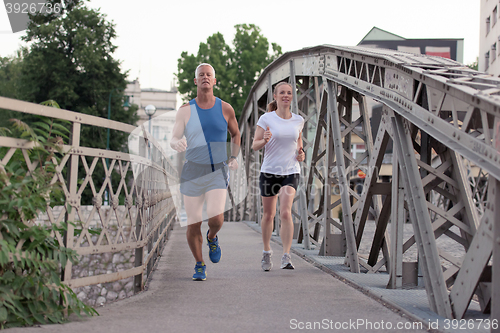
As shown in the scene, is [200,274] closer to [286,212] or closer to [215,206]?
[215,206]

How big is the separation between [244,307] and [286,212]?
2378mm

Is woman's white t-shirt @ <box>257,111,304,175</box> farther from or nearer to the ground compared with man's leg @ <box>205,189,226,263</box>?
farther from the ground

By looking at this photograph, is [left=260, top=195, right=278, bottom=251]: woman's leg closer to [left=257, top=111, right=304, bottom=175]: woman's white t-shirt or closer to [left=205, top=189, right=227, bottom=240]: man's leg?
[left=257, top=111, right=304, bottom=175]: woman's white t-shirt

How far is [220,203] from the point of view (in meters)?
5.80

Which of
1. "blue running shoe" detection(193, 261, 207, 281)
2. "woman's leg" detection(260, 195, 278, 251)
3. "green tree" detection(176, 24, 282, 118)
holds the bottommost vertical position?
"blue running shoe" detection(193, 261, 207, 281)

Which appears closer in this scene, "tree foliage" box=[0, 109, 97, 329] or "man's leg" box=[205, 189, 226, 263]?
"tree foliage" box=[0, 109, 97, 329]

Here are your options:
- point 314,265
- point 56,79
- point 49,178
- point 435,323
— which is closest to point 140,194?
point 49,178

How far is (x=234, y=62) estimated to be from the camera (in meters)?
43.2

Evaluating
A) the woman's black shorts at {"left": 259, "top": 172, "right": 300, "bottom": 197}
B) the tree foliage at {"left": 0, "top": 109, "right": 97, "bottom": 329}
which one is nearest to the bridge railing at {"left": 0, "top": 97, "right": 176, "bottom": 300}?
the tree foliage at {"left": 0, "top": 109, "right": 97, "bottom": 329}

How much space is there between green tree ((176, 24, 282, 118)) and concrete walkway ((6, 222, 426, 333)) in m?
33.8

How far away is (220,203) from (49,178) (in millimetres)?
2193

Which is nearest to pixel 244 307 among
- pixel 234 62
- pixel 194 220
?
pixel 194 220

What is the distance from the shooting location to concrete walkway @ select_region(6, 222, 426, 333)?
3818 millimetres

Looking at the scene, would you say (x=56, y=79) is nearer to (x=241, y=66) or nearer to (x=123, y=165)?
(x=241, y=66)
